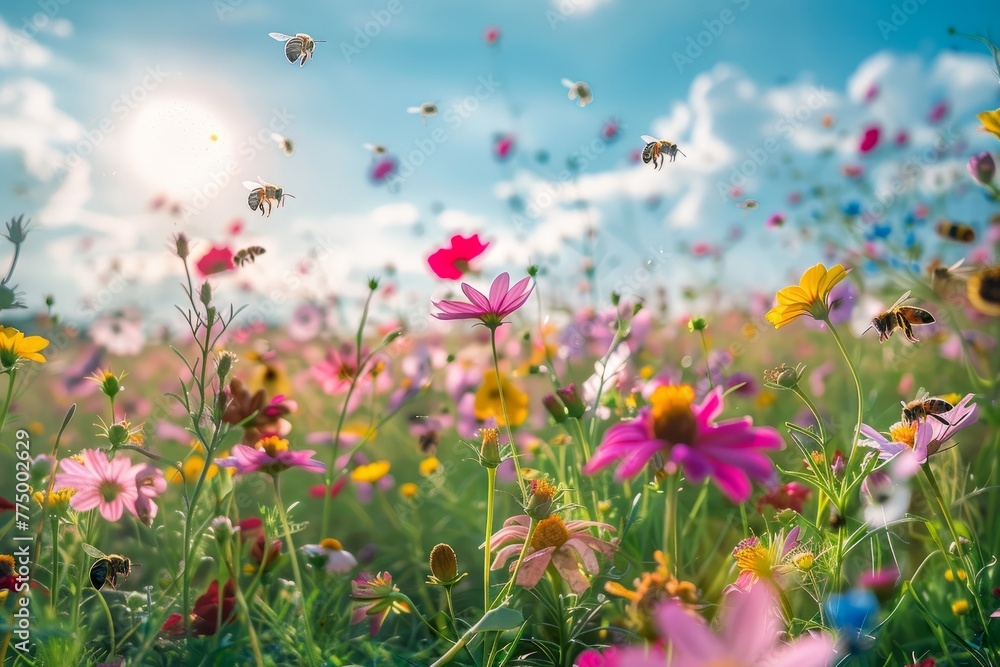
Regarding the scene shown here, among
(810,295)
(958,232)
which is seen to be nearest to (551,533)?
(810,295)

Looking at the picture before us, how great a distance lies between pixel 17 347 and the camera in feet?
2.70

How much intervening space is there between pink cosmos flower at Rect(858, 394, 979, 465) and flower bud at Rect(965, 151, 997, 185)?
42 cm

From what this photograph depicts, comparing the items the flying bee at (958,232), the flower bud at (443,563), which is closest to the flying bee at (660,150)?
the flower bud at (443,563)

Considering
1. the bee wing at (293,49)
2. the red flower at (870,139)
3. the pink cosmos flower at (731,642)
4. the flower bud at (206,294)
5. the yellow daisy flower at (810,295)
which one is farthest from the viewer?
the red flower at (870,139)

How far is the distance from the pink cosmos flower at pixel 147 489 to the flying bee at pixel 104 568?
5 centimetres

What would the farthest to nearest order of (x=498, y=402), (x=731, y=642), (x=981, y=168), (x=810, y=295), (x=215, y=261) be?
(x=498, y=402) < (x=215, y=261) < (x=981, y=168) < (x=810, y=295) < (x=731, y=642)

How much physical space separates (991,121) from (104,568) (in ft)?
3.70

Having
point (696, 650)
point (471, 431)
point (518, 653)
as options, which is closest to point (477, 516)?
point (471, 431)

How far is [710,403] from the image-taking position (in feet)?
1.79

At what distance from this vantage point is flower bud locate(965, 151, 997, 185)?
3.23ft

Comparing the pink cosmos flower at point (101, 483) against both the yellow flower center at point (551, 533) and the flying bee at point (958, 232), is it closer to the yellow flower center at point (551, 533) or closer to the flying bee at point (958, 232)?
the yellow flower center at point (551, 533)

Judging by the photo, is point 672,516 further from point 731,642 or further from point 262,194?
point 262,194

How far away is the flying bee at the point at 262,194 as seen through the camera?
111cm

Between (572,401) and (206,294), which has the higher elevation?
(206,294)
